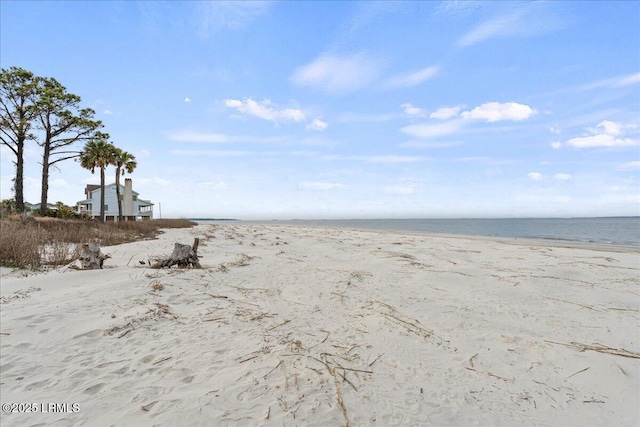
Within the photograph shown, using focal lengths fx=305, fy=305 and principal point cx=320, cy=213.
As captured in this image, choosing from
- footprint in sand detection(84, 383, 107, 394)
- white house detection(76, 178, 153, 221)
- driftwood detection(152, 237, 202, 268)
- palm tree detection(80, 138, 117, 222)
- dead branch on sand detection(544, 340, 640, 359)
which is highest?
palm tree detection(80, 138, 117, 222)

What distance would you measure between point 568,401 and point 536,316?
301 cm

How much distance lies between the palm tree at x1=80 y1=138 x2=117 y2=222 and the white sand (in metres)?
33.7

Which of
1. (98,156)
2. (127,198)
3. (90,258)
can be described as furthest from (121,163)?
(90,258)

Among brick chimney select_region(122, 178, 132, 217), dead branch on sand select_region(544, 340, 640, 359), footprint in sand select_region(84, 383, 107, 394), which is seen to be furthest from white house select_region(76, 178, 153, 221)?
dead branch on sand select_region(544, 340, 640, 359)

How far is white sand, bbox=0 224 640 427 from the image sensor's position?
3.09 m

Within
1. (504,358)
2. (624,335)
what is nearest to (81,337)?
(504,358)

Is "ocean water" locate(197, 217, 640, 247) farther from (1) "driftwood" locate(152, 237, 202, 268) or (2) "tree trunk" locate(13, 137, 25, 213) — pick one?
(2) "tree trunk" locate(13, 137, 25, 213)

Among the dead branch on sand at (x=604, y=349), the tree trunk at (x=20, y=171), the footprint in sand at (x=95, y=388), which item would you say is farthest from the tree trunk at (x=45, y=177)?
the dead branch on sand at (x=604, y=349)

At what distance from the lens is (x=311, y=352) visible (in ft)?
13.6

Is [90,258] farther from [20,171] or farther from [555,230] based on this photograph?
[555,230]

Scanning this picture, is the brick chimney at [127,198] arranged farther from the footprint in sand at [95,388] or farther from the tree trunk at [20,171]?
the footprint in sand at [95,388]

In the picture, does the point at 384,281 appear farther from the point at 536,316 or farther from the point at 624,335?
the point at 624,335

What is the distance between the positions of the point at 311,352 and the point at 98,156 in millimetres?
42437

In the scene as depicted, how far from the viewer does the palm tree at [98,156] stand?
3572 centimetres
